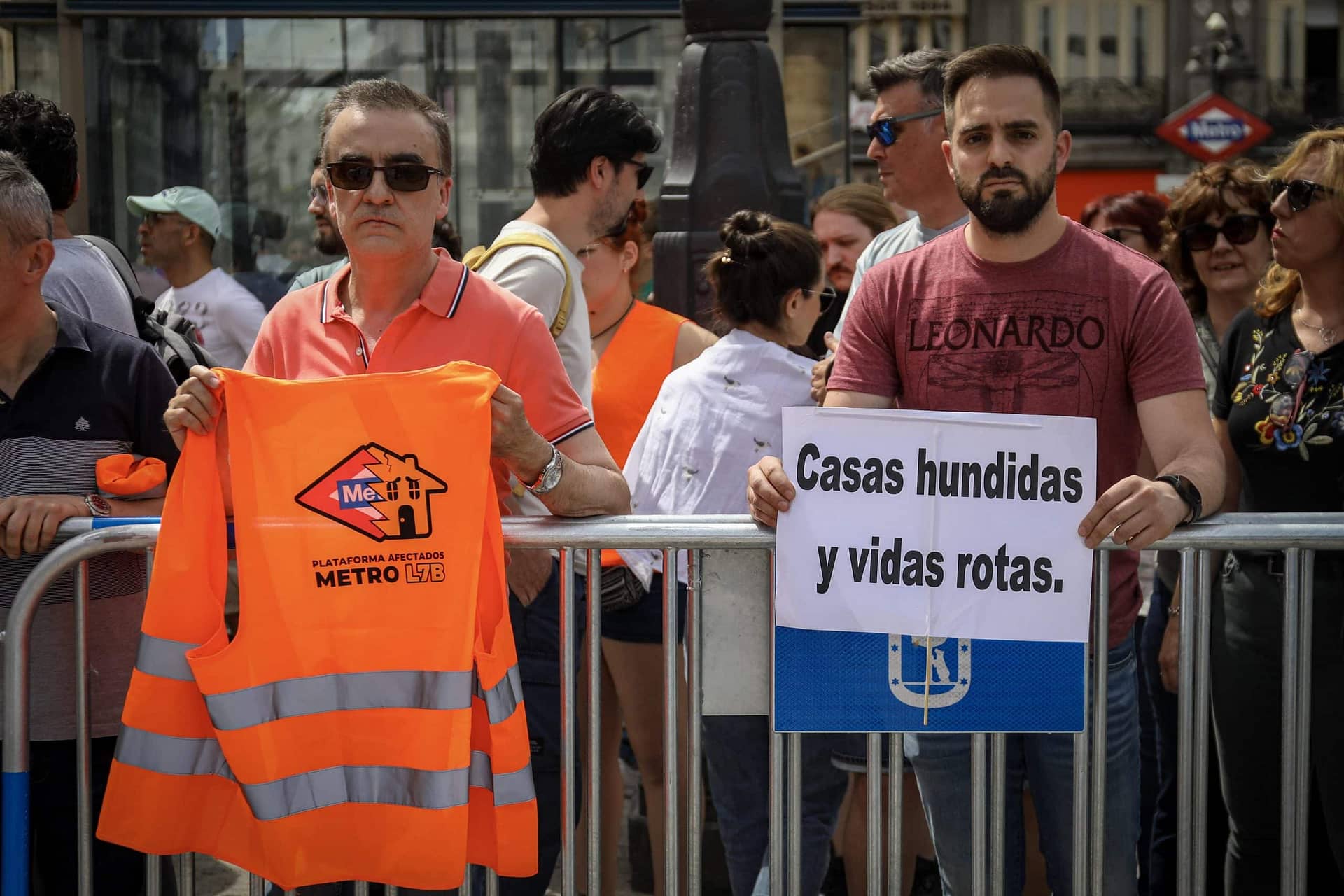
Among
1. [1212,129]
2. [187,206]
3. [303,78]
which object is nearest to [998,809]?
[187,206]

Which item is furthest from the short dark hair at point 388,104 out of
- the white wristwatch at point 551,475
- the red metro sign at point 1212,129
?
the red metro sign at point 1212,129

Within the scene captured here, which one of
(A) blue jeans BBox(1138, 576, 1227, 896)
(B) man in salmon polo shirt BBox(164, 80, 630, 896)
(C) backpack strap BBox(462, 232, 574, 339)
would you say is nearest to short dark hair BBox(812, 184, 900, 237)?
(A) blue jeans BBox(1138, 576, 1227, 896)

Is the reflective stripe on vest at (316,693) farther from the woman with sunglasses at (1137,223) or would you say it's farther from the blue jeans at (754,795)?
the woman with sunglasses at (1137,223)

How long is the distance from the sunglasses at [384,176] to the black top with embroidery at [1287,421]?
6.79 ft

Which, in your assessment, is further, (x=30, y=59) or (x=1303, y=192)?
(x=30, y=59)

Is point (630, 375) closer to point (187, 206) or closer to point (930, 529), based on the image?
point (930, 529)

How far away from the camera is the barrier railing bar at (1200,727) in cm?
301

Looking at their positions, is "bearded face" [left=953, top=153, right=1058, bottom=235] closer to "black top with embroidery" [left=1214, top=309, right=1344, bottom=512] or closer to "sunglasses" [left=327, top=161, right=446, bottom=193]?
"black top with embroidery" [left=1214, top=309, right=1344, bottom=512]

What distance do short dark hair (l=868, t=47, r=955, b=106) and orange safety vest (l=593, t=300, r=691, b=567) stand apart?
95cm

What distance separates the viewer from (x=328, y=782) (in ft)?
9.39

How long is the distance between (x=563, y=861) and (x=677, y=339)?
195cm

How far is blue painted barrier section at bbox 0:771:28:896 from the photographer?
306 cm

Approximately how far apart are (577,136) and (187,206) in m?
3.37

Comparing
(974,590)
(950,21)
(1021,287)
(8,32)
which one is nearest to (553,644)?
(974,590)
